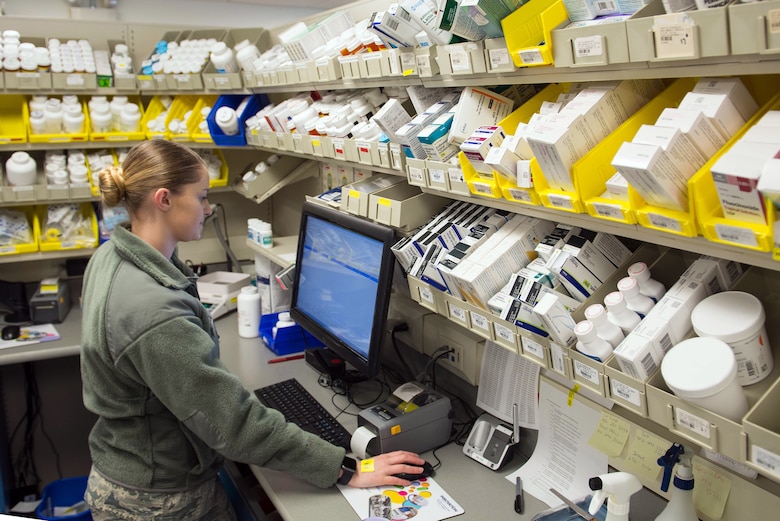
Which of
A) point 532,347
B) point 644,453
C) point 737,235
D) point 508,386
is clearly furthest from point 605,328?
point 508,386

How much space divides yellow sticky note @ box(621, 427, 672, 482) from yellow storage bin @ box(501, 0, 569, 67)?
0.82 m

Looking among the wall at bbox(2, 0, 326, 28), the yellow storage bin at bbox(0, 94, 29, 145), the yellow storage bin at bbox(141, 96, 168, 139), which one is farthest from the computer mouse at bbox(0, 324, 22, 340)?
the wall at bbox(2, 0, 326, 28)

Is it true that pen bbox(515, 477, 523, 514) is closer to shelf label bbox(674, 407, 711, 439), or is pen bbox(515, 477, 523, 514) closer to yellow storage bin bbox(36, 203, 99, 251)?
shelf label bbox(674, 407, 711, 439)

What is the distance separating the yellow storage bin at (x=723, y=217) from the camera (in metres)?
0.87

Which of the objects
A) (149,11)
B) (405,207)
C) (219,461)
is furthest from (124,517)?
(149,11)

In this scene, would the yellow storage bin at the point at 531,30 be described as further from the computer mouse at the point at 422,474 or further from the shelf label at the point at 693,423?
the computer mouse at the point at 422,474

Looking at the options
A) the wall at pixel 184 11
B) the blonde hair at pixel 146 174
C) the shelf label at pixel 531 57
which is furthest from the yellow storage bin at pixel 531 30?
the wall at pixel 184 11

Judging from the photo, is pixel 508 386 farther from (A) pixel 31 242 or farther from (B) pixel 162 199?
(A) pixel 31 242

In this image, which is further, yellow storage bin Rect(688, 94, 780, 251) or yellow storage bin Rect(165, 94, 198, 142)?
yellow storage bin Rect(165, 94, 198, 142)

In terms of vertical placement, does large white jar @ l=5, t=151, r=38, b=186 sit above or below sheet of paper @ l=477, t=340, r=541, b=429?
above

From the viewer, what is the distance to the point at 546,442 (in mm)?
1683

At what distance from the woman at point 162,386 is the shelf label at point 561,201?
800 mm

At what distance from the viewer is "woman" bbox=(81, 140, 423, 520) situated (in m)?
1.51

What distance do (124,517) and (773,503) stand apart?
1.47m
